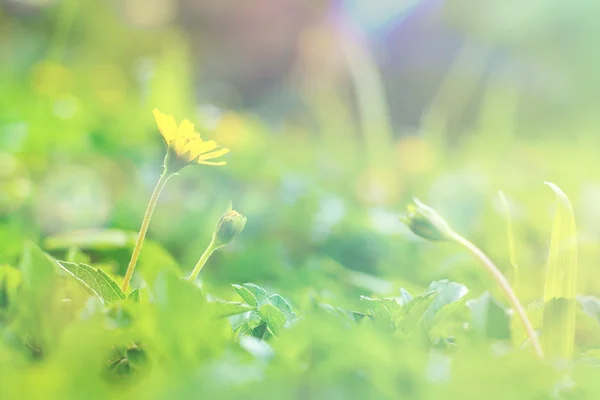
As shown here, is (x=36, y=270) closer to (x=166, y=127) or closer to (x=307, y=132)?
(x=166, y=127)

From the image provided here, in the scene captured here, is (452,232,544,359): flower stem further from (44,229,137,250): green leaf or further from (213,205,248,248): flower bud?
(44,229,137,250): green leaf

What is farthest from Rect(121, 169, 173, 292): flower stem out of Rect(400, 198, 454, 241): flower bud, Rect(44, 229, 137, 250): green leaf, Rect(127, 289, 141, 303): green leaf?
Rect(44, 229, 137, 250): green leaf

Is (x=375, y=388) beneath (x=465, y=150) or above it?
above

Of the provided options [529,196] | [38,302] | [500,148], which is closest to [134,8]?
[500,148]

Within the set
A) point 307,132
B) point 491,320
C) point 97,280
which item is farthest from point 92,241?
point 307,132

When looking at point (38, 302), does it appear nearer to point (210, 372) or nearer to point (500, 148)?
point (210, 372)

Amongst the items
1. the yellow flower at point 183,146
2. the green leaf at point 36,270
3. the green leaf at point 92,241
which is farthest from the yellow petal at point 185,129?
the green leaf at point 92,241

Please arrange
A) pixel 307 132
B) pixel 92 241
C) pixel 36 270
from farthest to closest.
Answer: pixel 307 132 < pixel 92 241 < pixel 36 270
